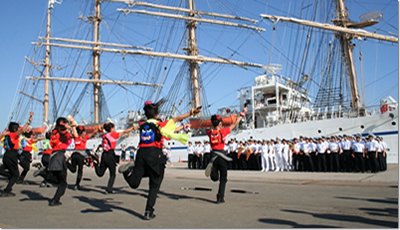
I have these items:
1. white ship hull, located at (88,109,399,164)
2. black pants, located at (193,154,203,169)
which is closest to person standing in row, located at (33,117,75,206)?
black pants, located at (193,154,203,169)

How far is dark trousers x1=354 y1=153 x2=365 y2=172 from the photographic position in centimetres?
1477

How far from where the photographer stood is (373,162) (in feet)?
47.1

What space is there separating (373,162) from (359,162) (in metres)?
0.64

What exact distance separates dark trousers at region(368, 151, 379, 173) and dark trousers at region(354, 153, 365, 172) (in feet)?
1.12

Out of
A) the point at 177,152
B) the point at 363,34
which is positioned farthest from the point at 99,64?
the point at 363,34

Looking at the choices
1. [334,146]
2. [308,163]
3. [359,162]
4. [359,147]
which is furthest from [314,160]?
→ [359,147]

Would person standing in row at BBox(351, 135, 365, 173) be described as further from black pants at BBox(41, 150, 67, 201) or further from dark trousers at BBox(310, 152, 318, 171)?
black pants at BBox(41, 150, 67, 201)

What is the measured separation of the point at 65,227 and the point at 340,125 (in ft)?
66.5

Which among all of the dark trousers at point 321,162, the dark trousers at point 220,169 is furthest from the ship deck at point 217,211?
the dark trousers at point 321,162

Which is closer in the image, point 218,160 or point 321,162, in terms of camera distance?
point 218,160

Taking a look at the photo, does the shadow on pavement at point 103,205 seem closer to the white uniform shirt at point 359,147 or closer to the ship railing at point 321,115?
the white uniform shirt at point 359,147

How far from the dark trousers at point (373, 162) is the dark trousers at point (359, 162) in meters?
0.34

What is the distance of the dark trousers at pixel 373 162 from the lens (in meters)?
14.3

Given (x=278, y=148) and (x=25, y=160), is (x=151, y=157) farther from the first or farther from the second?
(x=278, y=148)
